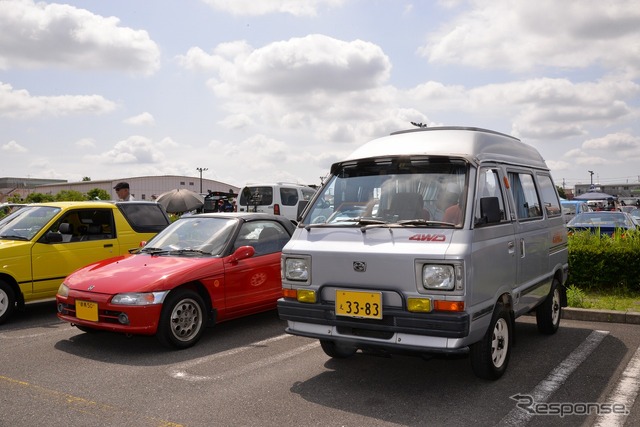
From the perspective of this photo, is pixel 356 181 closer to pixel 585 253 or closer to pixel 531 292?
pixel 531 292

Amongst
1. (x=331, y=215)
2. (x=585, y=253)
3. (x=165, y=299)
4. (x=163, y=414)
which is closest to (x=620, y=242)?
(x=585, y=253)

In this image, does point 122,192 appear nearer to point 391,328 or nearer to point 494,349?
point 391,328

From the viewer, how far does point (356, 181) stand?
5355 millimetres

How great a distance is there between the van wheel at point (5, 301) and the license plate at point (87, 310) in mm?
2116

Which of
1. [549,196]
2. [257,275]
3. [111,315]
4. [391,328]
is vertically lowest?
[111,315]

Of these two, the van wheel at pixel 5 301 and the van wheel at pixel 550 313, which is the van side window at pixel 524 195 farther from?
the van wheel at pixel 5 301

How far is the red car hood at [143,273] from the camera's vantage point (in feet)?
19.7

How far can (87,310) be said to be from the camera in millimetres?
6082

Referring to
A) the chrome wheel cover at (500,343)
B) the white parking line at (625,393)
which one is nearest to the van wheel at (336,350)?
the chrome wheel cover at (500,343)

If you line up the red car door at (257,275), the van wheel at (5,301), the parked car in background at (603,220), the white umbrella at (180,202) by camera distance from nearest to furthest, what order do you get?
the red car door at (257,275) → the van wheel at (5,301) → the parked car in background at (603,220) → the white umbrella at (180,202)

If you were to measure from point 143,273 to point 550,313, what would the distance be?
15.2 feet

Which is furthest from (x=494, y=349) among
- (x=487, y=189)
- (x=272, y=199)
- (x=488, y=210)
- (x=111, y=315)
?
(x=272, y=199)

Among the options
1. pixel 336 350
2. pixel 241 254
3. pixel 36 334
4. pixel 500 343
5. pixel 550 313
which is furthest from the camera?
pixel 36 334

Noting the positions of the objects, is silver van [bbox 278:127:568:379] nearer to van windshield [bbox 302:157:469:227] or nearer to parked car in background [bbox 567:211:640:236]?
van windshield [bbox 302:157:469:227]
